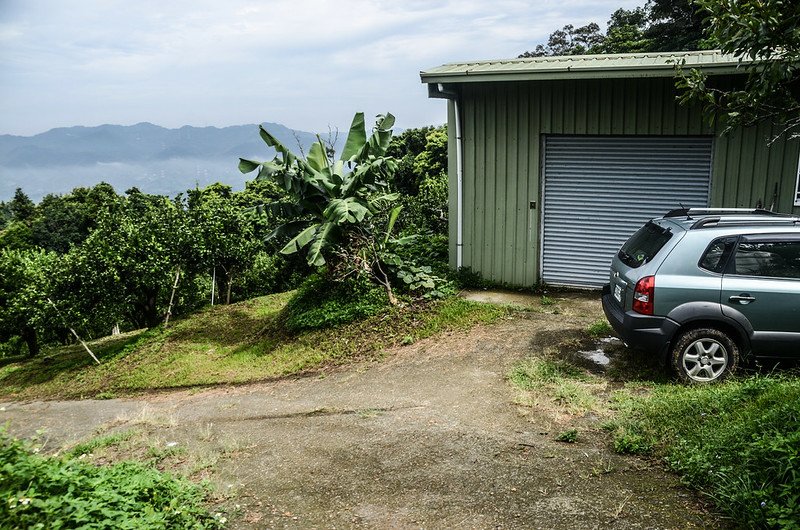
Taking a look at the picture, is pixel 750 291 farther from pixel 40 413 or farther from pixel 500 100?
pixel 40 413

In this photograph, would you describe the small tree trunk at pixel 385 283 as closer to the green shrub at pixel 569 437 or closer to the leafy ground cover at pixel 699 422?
the leafy ground cover at pixel 699 422

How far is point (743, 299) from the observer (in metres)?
6.71

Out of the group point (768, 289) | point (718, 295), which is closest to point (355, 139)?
point (718, 295)

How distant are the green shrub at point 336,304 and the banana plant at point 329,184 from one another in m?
0.83

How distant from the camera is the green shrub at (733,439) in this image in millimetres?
4047

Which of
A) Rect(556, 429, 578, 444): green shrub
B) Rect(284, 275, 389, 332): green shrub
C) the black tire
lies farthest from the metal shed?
Rect(556, 429, 578, 444): green shrub

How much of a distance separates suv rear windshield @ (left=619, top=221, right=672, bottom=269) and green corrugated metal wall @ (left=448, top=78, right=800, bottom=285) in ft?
12.1

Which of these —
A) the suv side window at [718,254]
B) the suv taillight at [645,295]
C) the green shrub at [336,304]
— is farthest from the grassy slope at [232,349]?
the suv side window at [718,254]

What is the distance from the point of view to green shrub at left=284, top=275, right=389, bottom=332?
1066 cm

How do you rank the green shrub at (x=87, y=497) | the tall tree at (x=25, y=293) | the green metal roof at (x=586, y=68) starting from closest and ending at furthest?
1. the green shrub at (x=87, y=497)
2. the green metal roof at (x=586, y=68)
3. the tall tree at (x=25, y=293)

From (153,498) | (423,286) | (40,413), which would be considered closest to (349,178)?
(423,286)

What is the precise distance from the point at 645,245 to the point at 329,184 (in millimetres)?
5725

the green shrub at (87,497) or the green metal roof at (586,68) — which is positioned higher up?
the green metal roof at (586,68)

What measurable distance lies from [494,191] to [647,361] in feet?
15.7
